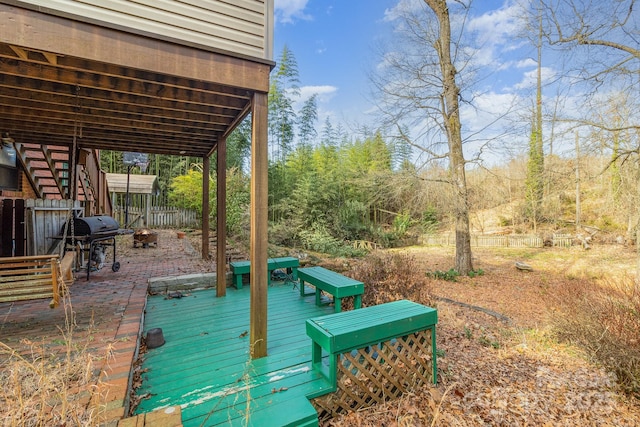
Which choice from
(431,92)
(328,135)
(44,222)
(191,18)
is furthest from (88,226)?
(328,135)

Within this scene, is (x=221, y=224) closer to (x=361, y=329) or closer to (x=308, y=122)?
(x=361, y=329)

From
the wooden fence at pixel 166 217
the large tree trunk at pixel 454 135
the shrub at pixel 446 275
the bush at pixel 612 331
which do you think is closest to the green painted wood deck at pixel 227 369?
the bush at pixel 612 331

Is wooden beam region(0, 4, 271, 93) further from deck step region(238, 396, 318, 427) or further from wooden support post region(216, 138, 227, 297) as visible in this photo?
deck step region(238, 396, 318, 427)

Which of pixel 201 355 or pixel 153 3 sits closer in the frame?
pixel 153 3

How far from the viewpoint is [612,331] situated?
2936mm

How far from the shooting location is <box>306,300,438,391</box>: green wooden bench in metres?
2.12

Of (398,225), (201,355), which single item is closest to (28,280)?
(201,355)

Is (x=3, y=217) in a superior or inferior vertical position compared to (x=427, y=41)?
inferior

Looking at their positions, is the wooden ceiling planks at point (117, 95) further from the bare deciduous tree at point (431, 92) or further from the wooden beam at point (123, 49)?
the bare deciduous tree at point (431, 92)

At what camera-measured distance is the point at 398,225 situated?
15938 mm

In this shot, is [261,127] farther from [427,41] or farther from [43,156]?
[427,41]

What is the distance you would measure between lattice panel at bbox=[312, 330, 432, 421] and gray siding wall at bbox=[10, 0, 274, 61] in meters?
2.68

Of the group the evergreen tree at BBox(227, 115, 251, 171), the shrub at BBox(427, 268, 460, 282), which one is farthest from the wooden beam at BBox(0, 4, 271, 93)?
the evergreen tree at BBox(227, 115, 251, 171)

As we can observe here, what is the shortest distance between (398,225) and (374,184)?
761 cm
